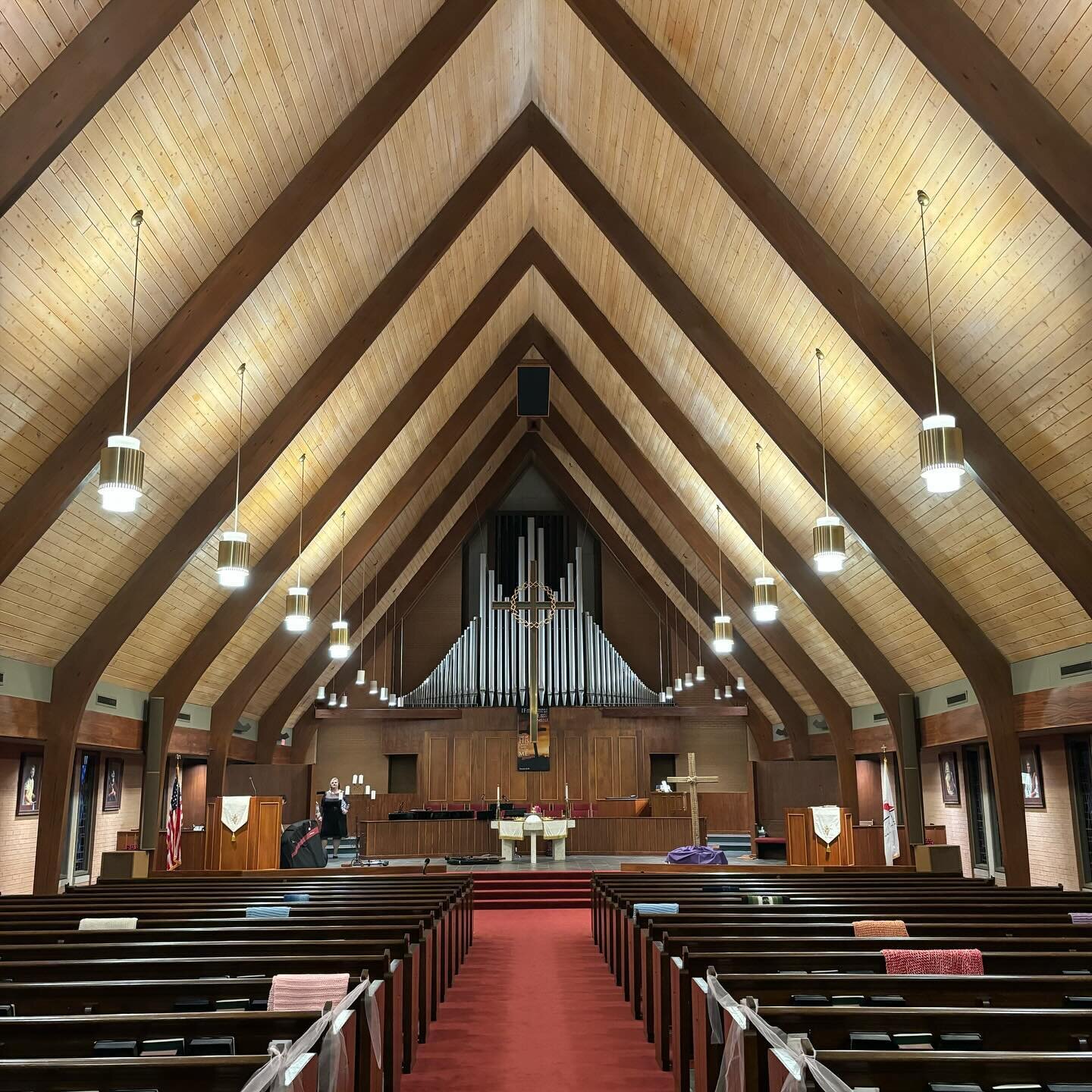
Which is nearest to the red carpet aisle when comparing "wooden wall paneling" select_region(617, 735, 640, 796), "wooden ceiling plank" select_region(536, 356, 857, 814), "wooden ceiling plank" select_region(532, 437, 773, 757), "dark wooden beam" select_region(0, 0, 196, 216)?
"dark wooden beam" select_region(0, 0, 196, 216)

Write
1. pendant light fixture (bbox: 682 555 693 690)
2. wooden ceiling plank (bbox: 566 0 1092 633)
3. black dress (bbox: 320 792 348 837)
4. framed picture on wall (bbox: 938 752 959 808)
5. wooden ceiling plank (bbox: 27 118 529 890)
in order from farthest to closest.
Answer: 1. pendant light fixture (bbox: 682 555 693 690)
2. black dress (bbox: 320 792 348 837)
3. framed picture on wall (bbox: 938 752 959 808)
4. wooden ceiling plank (bbox: 27 118 529 890)
5. wooden ceiling plank (bbox: 566 0 1092 633)

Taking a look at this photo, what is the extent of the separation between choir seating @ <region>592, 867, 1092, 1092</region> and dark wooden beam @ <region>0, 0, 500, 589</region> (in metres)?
5.53

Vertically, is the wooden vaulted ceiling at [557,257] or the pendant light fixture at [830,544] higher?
the wooden vaulted ceiling at [557,257]

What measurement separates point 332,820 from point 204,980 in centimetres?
1335

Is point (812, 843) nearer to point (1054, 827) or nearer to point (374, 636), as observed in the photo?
point (1054, 827)

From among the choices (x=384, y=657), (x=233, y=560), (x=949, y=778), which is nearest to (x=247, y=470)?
(x=233, y=560)

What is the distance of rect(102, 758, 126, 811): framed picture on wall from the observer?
14461mm

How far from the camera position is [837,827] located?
46.6ft

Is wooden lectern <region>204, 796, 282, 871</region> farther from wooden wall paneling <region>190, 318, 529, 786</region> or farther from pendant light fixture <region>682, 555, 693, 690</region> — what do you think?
pendant light fixture <region>682, 555, 693, 690</region>

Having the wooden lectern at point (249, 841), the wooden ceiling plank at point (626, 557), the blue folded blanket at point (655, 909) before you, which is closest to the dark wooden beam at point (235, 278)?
the blue folded blanket at point (655, 909)

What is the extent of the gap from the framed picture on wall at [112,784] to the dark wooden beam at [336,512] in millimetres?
1382

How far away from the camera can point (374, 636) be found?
70.7 ft

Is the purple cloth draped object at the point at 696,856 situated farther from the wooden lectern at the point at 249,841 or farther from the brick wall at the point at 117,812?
the brick wall at the point at 117,812

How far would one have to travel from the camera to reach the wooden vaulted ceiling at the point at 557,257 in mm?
6914
